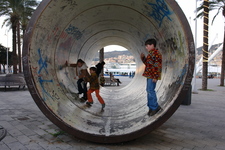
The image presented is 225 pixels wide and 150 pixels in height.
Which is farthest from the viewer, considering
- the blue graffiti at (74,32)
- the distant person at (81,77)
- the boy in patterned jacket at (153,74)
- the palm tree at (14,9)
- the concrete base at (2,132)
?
the palm tree at (14,9)

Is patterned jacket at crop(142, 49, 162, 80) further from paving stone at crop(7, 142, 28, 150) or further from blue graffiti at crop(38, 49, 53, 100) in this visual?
paving stone at crop(7, 142, 28, 150)

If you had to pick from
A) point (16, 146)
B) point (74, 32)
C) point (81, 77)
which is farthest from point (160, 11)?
point (16, 146)

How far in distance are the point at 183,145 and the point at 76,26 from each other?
167 inches

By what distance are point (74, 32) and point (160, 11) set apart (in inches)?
117

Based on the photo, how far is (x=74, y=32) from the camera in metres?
6.06

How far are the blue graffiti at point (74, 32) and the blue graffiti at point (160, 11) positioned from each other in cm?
232

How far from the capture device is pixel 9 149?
11.7 feet

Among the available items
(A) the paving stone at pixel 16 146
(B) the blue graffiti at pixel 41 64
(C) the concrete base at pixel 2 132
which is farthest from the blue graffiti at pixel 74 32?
(A) the paving stone at pixel 16 146

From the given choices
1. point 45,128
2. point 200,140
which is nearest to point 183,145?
point 200,140

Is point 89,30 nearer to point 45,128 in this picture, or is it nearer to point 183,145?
point 45,128

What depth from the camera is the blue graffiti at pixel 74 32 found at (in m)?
5.52

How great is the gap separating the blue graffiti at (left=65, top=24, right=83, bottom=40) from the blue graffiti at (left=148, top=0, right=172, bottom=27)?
2323 mm

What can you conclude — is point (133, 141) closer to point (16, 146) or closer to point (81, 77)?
point (16, 146)

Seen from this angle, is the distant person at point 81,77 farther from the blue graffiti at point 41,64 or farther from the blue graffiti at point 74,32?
the blue graffiti at point 41,64
